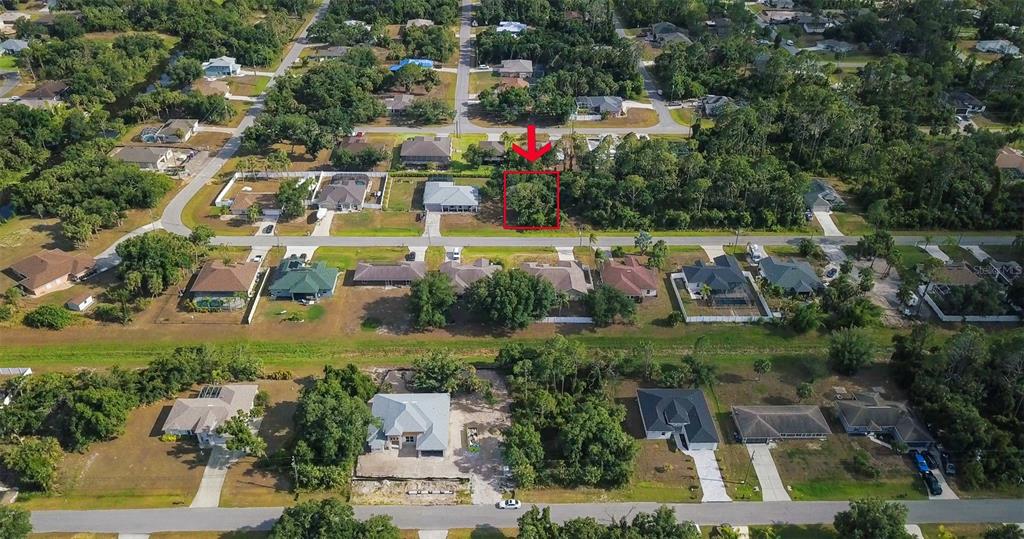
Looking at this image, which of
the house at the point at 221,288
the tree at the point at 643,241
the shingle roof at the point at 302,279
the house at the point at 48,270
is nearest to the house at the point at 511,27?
the tree at the point at 643,241

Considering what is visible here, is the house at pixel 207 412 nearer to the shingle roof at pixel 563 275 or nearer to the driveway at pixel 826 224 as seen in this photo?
the shingle roof at pixel 563 275

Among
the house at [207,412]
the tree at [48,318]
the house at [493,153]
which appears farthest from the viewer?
the house at [493,153]

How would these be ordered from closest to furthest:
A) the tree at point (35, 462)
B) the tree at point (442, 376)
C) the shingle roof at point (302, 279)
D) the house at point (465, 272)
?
the tree at point (35, 462)
the tree at point (442, 376)
the shingle roof at point (302, 279)
the house at point (465, 272)

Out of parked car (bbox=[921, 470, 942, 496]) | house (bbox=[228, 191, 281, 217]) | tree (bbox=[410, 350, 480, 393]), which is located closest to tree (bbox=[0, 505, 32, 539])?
tree (bbox=[410, 350, 480, 393])

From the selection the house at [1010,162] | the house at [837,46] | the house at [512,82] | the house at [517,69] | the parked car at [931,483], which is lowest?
the parked car at [931,483]

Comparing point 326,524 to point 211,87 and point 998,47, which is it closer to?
point 211,87

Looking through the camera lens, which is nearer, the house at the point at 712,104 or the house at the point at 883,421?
the house at the point at 883,421
